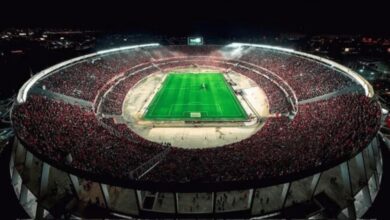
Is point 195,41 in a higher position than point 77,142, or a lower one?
higher

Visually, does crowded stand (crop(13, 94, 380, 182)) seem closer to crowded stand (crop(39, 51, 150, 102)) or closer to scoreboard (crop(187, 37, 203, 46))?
crowded stand (crop(39, 51, 150, 102))

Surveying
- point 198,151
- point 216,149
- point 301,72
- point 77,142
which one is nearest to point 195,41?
point 301,72

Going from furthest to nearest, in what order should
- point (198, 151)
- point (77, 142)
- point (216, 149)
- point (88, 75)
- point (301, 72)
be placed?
point (301, 72) → point (88, 75) → point (77, 142) → point (216, 149) → point (198, 151)

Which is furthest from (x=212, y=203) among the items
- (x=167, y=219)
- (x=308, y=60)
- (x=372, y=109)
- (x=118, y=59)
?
(x=118, y=59)

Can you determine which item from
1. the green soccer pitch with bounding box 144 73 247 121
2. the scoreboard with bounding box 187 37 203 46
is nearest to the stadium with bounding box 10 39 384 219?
the green soccer pitch with bounding box 144 73 247 121

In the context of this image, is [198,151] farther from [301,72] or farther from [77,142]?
[301,72]

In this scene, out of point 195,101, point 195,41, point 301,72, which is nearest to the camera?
point 195,101
